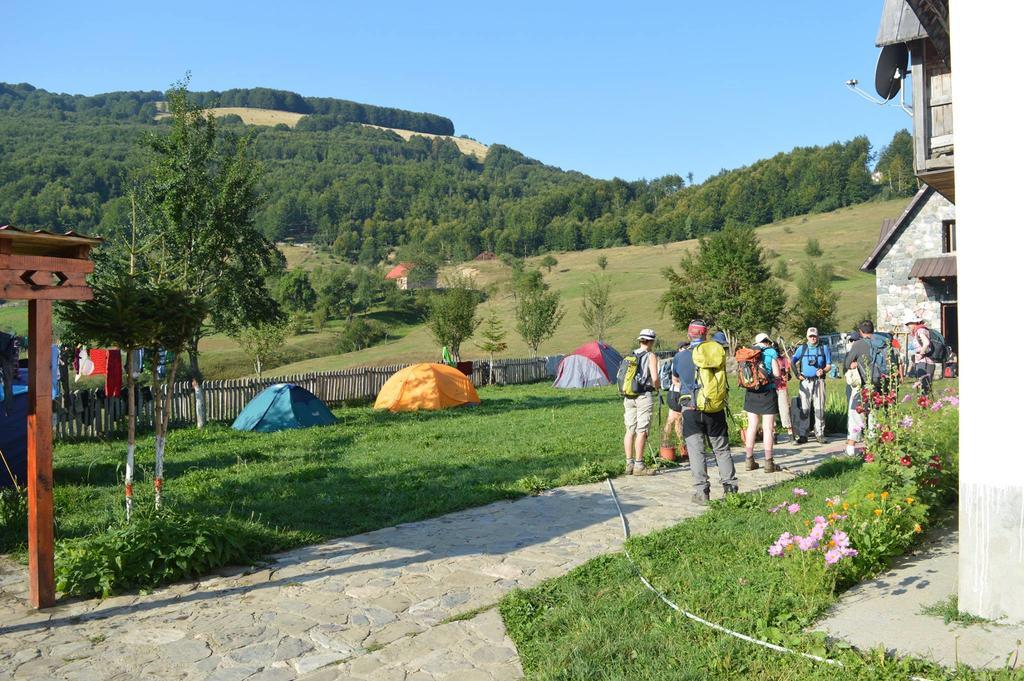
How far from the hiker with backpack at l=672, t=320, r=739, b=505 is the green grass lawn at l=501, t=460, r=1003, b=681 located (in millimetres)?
1406

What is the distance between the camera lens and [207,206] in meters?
16.6

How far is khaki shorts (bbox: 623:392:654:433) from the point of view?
31.2ft

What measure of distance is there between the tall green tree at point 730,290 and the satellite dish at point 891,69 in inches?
988

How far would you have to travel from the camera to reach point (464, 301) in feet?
113

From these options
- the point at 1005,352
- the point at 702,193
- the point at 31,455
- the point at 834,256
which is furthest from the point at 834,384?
the point at 702,193

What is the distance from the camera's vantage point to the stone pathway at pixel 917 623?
401 cm

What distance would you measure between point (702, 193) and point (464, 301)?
318 ft

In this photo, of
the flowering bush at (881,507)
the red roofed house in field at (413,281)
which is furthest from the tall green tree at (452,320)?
the red roofed house in field at (413,281)

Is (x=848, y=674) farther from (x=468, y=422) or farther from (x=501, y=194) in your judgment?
(x=501, y=194)

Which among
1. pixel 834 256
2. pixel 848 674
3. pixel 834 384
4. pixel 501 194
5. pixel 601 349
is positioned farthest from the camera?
pixel 501 194

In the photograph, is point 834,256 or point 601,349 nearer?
point 601,349

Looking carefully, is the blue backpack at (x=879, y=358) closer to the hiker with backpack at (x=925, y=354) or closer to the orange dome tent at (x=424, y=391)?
the hiker with backpack at (x=925, y=354)

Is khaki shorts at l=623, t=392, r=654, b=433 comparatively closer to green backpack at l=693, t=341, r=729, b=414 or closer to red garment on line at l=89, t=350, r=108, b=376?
green backpack at l=693, t=341, r=729, b=414

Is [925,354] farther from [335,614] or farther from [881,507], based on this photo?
[335,614]
